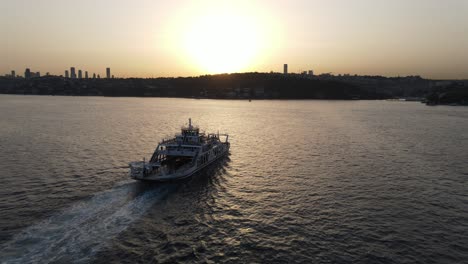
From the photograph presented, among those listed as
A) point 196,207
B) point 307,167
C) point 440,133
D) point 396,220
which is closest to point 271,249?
point 196,207

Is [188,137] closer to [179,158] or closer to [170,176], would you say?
[179,158]

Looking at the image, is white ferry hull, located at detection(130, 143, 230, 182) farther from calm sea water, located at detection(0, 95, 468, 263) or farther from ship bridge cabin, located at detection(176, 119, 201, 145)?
ship bridge cabin, located at detection(176, 119, 201, 145)

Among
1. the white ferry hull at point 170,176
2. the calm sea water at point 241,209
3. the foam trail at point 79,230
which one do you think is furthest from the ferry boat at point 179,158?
the foam trail at point 79,230

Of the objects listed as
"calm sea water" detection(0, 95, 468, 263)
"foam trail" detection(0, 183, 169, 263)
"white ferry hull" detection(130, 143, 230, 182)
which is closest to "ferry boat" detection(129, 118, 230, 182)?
"white ferry hull" detection(130, 143, 230, 182)

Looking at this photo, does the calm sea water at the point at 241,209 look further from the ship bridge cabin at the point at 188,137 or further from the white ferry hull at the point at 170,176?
the ship bridge cabin at the point at 188,137

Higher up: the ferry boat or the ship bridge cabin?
the ship bridge cabin

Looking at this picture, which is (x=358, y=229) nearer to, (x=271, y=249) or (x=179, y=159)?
(x=271, y=249)
